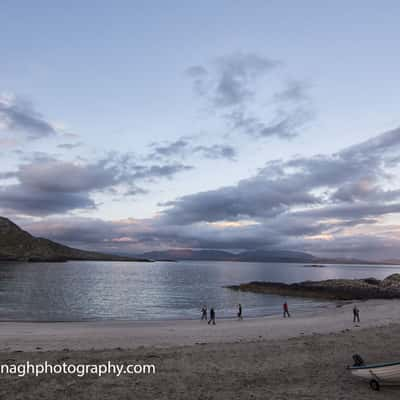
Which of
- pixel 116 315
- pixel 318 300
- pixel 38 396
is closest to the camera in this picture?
pixel 38 396

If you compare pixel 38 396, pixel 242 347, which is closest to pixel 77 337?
pixel 242 347

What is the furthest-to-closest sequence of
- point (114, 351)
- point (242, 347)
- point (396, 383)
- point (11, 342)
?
point (11, 342) < point (242, 347) < point (114, 351) < point (396, 383)

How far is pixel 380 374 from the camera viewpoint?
1218 centimetres

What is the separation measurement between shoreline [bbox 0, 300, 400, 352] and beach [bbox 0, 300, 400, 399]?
7 cm

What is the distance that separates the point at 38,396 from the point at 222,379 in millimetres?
6549

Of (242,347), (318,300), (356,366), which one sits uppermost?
(356,366)

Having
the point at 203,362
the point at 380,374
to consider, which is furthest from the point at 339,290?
the point at 380,374

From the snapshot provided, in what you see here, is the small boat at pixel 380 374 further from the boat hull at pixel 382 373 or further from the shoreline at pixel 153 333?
the shoreline at pixel 153 333

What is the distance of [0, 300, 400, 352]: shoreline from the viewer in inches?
874

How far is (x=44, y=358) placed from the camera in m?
16.1

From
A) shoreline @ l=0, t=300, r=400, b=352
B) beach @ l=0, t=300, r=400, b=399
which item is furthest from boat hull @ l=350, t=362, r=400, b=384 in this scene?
shoreline @ l=0, t=300, r=400, b=352

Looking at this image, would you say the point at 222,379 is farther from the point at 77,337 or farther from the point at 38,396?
the point at 77,337

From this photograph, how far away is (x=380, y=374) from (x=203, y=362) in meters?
7.26

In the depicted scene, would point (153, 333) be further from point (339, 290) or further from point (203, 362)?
point (339, 290)
